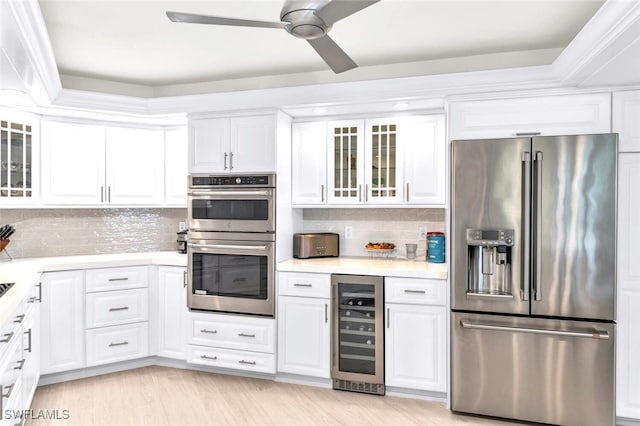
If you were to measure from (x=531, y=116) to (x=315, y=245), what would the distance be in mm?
1931

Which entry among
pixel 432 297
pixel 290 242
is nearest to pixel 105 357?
pixel 290 242

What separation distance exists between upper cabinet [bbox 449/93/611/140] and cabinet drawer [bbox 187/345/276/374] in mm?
2210

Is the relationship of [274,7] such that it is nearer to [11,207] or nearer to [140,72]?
[140,72]

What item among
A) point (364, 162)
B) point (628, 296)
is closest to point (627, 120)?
point (628, 296)

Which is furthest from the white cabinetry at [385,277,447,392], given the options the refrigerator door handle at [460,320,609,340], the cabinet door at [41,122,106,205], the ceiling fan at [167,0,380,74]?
the cabinet door at [41,122,106,205]

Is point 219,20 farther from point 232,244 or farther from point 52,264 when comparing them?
point 52,264

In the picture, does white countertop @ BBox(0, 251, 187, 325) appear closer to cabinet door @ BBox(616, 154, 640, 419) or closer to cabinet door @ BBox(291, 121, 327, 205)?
cabinet door @ BBox(291, 121, 327, 205)

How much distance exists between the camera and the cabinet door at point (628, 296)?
2.77 m

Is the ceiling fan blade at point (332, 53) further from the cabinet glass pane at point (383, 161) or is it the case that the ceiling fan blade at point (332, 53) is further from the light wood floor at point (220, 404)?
the light wood floor at point (220, 404)

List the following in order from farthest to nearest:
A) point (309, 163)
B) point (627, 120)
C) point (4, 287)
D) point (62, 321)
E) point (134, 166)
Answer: point (134, 166)
point (309, 163)
point (62, 321)
point (627, 120)
point (4, 287)

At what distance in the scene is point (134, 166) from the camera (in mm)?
4094

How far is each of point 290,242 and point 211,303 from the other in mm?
827

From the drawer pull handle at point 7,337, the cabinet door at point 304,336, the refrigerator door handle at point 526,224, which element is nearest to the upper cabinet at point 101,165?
the cabinet door at point 304,336

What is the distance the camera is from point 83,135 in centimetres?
386
